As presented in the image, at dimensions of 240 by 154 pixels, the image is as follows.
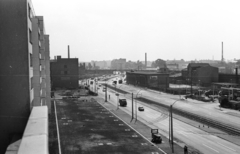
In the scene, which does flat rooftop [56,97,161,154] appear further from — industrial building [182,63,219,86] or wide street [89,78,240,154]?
industrial building [182,63,219,86]

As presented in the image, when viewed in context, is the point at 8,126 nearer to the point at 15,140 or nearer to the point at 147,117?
the point at 15,140

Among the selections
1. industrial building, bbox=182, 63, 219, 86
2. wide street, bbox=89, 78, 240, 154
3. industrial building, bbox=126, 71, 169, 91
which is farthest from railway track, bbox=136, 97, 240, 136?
industrial building, bbox=182, 63, 219, 86

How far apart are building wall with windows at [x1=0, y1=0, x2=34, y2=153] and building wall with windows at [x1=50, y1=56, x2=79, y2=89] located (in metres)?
90.1

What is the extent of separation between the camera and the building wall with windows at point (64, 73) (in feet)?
349

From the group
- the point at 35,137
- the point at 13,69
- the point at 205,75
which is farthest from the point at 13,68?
the point at 205,75

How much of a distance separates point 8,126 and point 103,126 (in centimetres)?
2297

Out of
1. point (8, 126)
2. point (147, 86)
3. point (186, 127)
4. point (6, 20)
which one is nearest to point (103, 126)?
point (186, 127)

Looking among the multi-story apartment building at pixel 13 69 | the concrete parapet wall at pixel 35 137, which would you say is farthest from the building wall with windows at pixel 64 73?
the concrete parapet wall at pixel 35 137

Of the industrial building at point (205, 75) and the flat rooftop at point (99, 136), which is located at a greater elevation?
the industrial building at point (205, 75)

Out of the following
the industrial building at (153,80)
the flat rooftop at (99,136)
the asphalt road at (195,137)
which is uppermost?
the industrial building at (153,80)

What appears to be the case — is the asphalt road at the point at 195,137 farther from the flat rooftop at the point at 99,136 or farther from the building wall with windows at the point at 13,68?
the building wall with windows at the point at 13,68

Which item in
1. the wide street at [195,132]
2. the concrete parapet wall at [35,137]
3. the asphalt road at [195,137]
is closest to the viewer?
the concrete parapet wall at [35,137]

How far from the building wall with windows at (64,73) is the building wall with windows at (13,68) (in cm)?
9014

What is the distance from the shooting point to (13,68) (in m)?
17.0
